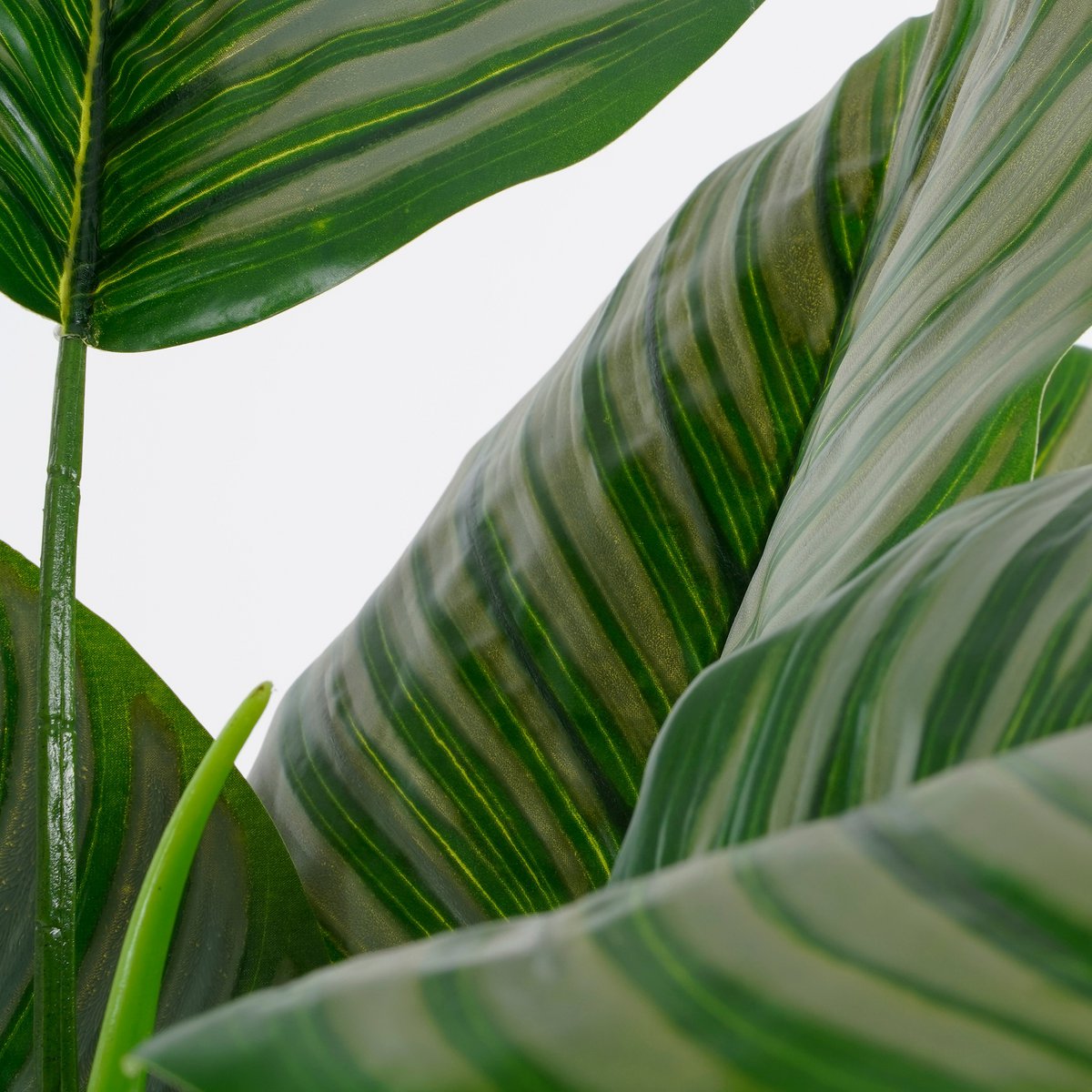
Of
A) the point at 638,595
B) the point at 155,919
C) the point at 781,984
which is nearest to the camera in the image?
the point at 781,984

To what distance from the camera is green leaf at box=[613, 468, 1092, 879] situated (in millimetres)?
130

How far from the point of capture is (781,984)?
75 mm

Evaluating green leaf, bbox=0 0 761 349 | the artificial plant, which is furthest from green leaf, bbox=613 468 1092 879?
green leaf, bbox=0 0 761 349

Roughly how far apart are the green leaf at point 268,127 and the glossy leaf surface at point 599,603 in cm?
8

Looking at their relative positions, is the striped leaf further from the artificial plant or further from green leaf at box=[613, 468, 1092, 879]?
green leaf at box=[613, 468, 1092, 879]

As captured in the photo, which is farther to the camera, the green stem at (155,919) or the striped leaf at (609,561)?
the striped leaf at (609,561)

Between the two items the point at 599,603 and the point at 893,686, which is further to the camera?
the point at 599,603

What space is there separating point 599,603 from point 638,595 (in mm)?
13

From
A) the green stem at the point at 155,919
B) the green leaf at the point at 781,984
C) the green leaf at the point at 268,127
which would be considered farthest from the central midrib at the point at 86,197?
the green leaf at the point at 781,984

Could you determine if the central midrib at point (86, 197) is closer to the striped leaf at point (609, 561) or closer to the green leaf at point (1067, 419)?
the striped leaf at point (609, 561)

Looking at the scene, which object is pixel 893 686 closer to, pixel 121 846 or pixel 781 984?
pixel 781 984

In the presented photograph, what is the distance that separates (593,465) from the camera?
0.38 m

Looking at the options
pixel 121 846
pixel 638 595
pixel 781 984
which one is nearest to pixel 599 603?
pixel 638 595

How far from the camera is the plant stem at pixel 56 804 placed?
0.25 m
